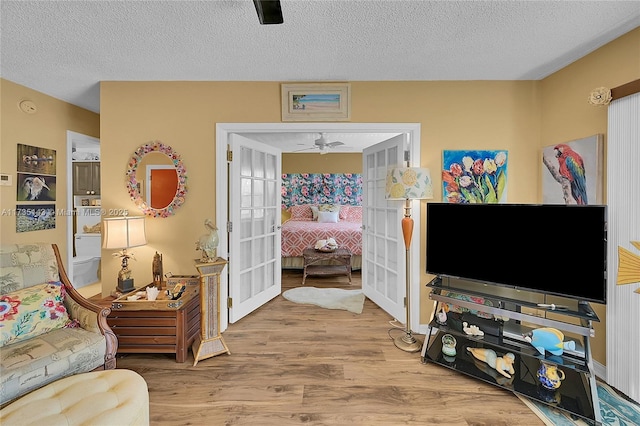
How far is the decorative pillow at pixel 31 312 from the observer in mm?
1645

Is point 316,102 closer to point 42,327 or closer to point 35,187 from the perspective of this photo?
point 42,327

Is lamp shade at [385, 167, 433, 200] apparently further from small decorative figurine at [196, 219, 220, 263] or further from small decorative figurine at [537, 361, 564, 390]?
small decorative figurine at [196, 219, 220, 263]

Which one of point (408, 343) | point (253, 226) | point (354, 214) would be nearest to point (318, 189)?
point (354, 214)

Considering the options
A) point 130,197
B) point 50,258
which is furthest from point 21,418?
point 130,197

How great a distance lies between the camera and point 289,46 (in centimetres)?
206

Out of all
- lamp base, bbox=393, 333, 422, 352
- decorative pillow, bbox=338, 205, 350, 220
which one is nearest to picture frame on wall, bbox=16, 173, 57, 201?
Answer: lamp base, bbox=393, 333, 422, 352

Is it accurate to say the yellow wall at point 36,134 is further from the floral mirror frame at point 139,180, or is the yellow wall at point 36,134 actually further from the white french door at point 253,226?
the white french door at point 253,226

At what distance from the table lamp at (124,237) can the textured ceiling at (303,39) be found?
132 cm

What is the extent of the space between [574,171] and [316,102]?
2.26m

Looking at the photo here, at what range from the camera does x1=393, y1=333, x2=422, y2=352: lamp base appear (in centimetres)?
237

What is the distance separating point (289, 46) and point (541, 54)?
1.98 meters

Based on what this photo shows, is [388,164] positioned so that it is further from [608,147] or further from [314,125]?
[608,147]

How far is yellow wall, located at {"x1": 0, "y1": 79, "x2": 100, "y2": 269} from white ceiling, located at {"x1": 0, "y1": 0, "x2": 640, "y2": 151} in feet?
0.86

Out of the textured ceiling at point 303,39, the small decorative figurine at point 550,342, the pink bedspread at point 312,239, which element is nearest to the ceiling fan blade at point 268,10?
the textured ceiling at point 303,39
